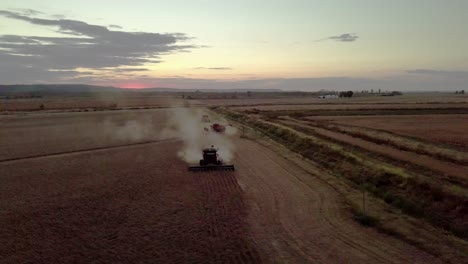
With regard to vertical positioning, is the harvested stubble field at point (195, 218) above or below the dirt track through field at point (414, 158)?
below

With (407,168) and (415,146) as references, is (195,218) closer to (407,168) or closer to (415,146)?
(407,168)

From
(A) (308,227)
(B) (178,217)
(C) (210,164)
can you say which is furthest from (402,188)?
(C) (210,164)

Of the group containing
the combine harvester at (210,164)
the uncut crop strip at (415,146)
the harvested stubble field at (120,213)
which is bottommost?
the harvested stubble field at (120,213)

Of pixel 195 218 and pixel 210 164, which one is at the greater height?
pixel 210 164

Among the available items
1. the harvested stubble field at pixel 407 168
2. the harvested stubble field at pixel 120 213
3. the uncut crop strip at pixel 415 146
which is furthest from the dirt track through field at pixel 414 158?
the harvested stubble field at pixel 120 213

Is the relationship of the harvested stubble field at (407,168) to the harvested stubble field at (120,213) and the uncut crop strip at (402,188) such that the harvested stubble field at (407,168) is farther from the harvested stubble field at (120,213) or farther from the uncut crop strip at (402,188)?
the harvested stubble field at (120,213)

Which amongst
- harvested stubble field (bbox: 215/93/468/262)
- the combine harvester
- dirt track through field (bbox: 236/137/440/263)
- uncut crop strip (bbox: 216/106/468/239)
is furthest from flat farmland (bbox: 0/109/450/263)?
harvested stubble field (bbox: 215/93/468/262)

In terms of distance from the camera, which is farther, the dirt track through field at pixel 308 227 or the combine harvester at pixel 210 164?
the combine harvester at pixel 210 164
